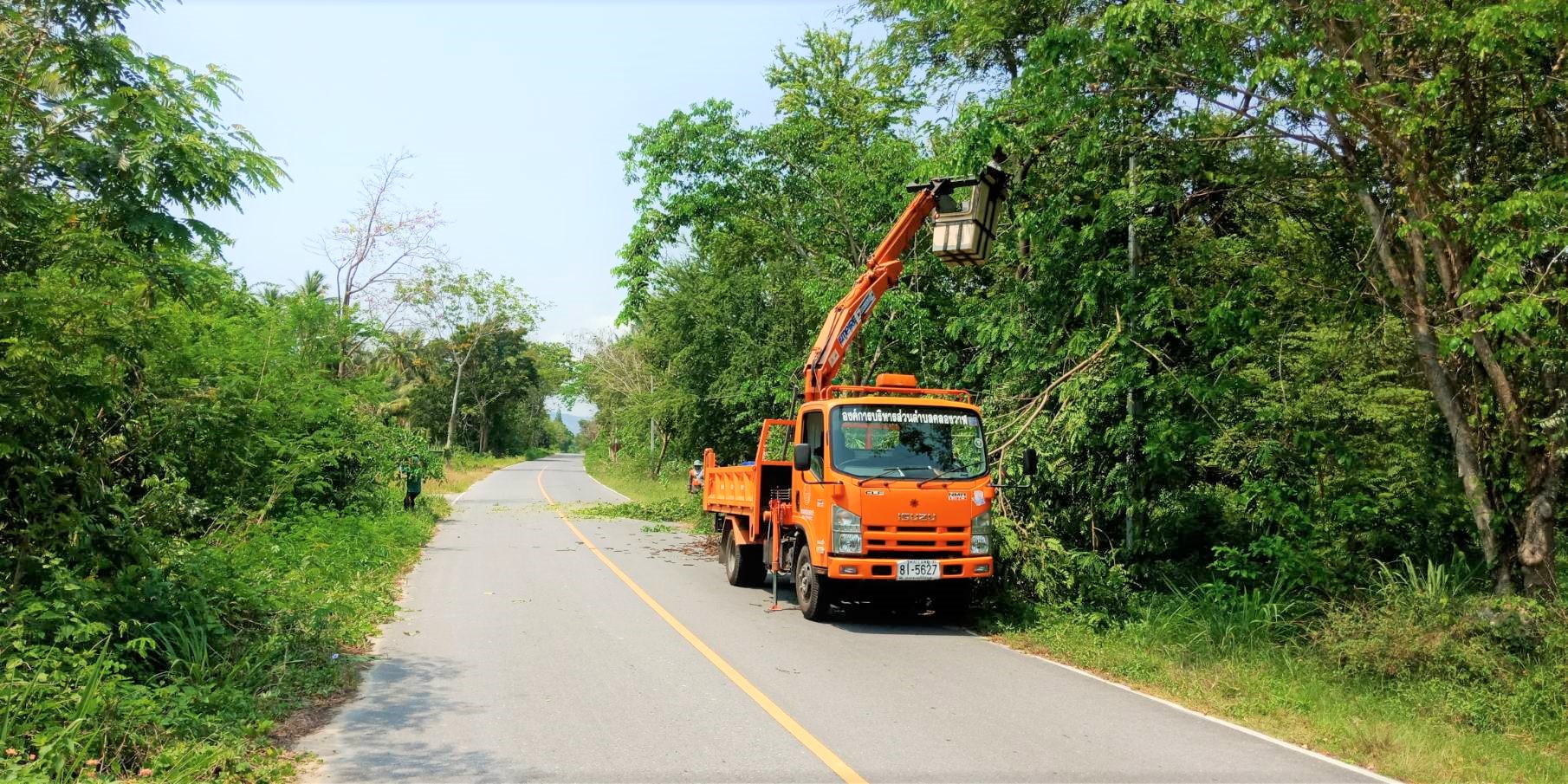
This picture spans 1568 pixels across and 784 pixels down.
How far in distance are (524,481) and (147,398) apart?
39.3 metres

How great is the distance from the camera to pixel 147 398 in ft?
26.9

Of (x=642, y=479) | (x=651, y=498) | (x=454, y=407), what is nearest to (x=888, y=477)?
(x=651, y=498)

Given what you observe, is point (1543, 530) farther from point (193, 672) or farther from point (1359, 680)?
point (193, 672)

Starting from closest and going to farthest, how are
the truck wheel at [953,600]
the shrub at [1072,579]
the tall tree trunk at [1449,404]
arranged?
the tall tree trunk at [1449,404] → the shrub at [1072,579] → the truck wheel at [953,600]

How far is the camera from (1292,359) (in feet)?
37.5

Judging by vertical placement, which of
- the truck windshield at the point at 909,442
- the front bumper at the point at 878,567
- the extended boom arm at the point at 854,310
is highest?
the extended boom arm at the point at 854,310

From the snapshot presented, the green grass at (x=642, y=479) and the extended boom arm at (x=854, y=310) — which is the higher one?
the extended boom arm at (x=854, y=310)

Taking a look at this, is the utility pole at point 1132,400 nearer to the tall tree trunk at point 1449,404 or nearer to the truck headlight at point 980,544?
the truck headlight at point 980,544

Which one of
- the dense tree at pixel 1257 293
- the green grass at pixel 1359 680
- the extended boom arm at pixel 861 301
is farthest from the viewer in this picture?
the extended boom arm at pixel 861 301

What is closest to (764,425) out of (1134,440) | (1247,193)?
(1134,440)

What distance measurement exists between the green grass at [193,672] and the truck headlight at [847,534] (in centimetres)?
469

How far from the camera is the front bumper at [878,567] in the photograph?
409 inches

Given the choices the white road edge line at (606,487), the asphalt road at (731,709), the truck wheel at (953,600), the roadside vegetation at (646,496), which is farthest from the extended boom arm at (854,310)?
the white road edge line at (606,487)

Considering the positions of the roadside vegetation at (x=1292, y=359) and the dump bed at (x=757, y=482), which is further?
the dump bed at (x=757, y=482)
